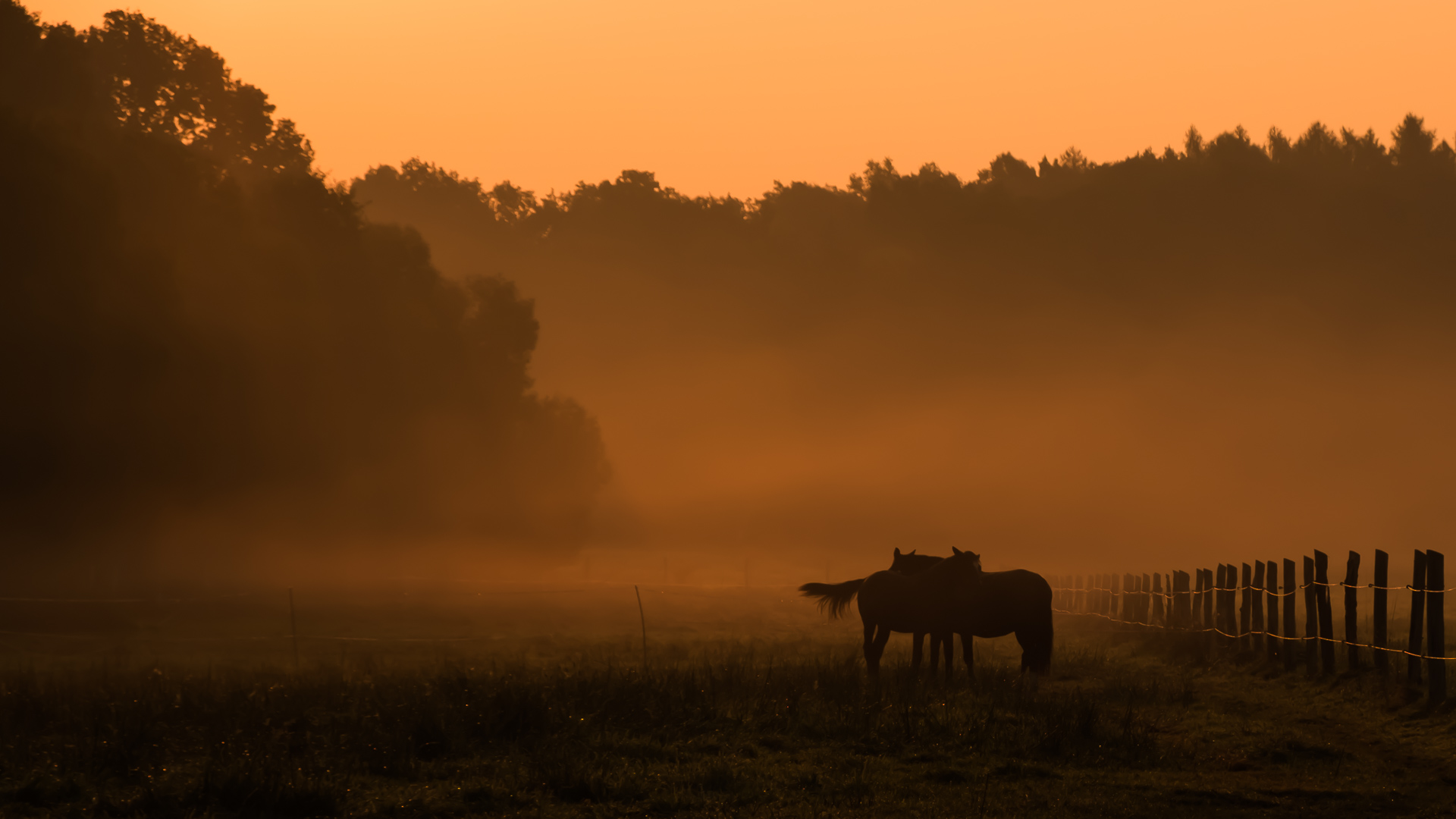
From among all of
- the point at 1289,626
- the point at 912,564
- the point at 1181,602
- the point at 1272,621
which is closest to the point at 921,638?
the point at 912,564

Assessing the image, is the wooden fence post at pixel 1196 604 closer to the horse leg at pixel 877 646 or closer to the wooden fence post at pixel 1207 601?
the wooden fence post at pixel 1207 601

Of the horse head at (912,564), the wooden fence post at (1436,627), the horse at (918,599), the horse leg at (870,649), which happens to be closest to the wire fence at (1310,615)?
the wooden fence post at (1436,627)

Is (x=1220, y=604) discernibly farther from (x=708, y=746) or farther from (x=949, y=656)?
(x=708, y=746)

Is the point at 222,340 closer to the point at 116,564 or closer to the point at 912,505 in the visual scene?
the point at 116,564

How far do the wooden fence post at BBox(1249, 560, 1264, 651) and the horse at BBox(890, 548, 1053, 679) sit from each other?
4.65 meters

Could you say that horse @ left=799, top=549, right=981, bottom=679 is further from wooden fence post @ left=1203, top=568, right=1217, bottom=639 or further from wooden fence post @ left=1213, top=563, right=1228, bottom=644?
wooden fence post @ left=1203, top=568, right=1217, bottom=639

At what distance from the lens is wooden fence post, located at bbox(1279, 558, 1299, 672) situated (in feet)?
67.2

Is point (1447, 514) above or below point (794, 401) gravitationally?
below

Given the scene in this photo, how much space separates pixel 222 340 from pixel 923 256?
3514 inches

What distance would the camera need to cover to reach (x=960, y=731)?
13398 millimetres

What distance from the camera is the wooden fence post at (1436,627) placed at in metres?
14.8

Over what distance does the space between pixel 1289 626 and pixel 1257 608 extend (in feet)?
8.50

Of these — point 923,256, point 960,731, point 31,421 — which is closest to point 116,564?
point 31,421

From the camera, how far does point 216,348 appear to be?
1452 inches
